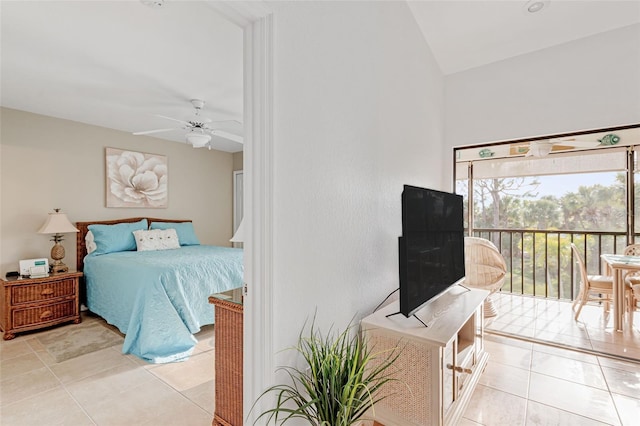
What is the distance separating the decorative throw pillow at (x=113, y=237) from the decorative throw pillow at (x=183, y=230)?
39 cm

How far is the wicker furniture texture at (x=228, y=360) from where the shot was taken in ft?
5.12

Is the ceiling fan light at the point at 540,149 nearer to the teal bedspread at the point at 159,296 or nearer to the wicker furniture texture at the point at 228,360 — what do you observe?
the teal bedspread at the point at 159,296

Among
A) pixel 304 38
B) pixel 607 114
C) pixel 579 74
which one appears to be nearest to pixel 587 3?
pixel 579 74

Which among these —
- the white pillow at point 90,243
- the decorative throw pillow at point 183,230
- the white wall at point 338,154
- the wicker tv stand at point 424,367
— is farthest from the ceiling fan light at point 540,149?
the white pillow at point 90,243

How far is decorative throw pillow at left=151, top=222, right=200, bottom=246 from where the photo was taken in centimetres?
471

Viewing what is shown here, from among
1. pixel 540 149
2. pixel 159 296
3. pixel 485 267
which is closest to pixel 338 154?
pixel 159 296

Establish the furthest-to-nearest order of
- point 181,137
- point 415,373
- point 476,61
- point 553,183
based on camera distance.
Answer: point 181,137, point 553,183, point 476,61, point 415,373

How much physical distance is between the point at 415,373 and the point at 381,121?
1.55m

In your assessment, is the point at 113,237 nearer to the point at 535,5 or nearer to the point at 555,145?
the point at 535,5

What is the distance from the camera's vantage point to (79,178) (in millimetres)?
4039

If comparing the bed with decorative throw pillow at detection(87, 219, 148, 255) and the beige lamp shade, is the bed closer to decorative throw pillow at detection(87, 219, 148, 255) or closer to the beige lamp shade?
decorative throw pillow at detection(87, 219, 148, 255)

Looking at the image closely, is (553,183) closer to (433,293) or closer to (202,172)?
(433,293)

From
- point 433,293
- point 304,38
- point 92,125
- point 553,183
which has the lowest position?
point 433,293

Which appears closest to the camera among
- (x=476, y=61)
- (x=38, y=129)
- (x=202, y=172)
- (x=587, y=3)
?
(x=587, y=3)
